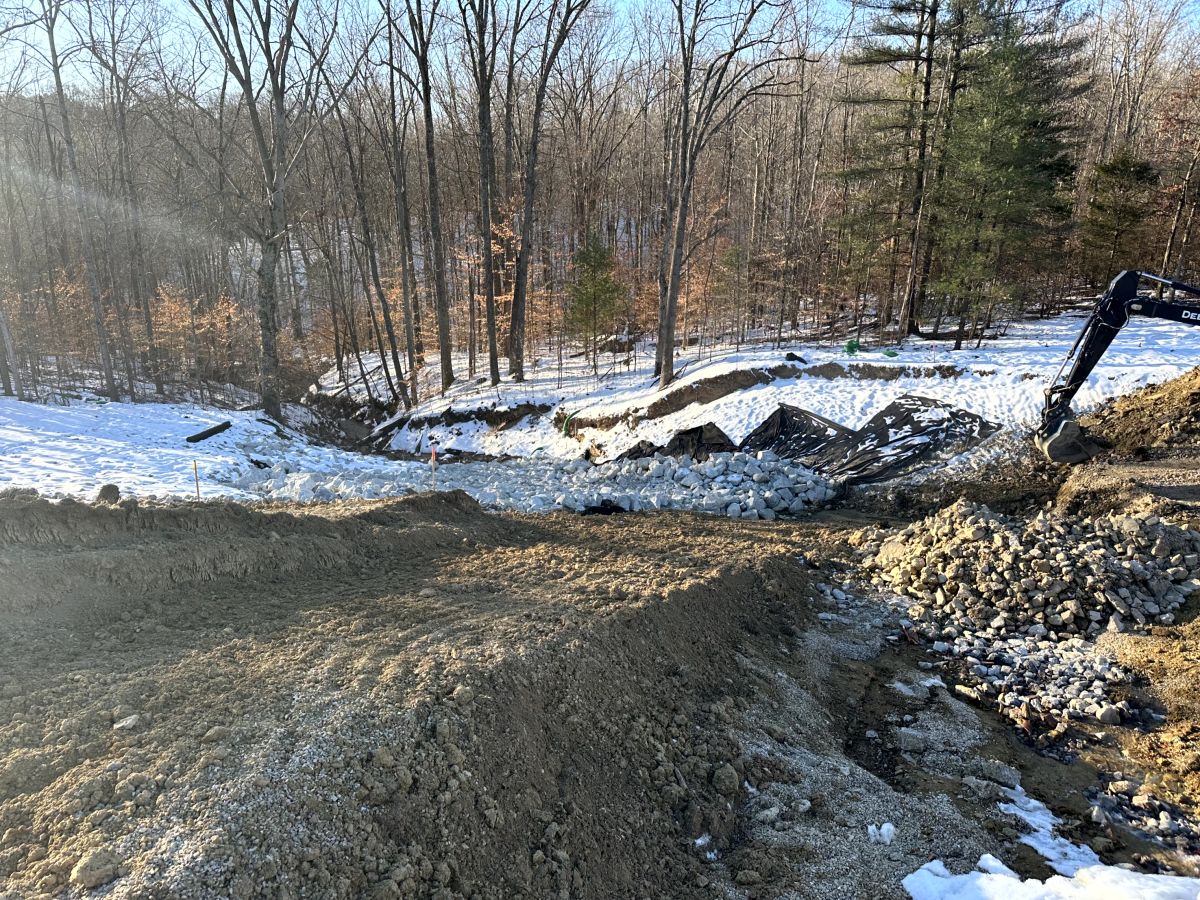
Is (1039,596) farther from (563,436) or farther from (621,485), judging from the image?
(563,436)

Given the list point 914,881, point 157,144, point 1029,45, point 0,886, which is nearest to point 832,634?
point 914,881

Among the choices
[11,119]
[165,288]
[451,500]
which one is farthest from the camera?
[165,288]

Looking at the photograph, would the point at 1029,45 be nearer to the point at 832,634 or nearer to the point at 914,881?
the point at 832,634

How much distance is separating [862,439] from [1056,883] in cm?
1028

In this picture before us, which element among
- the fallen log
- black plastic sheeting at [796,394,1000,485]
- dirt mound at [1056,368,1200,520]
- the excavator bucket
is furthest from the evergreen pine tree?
dirt mound at [1056,368,1200,520]

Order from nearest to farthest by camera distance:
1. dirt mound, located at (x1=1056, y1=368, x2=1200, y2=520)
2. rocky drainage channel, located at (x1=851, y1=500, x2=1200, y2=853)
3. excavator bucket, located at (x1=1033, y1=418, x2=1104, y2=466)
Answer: rocky drainage channel, located at (x1=851, y1=500, x2=1200, y2=853)
dirt mound, located at (x1=1056, y1=368, x2=1200, y2=520)
excavator bucket, located at (x1=1033, y1=418, x2=1104, y2=466)

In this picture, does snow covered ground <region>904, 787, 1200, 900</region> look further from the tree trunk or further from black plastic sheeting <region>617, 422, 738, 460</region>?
the tree trunk

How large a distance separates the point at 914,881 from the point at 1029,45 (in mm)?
22059

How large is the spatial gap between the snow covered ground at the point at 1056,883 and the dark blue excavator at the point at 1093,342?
8.69 metres

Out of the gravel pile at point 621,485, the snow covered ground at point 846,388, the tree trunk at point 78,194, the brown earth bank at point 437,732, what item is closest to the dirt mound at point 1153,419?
the snow covered ground at point 846,388

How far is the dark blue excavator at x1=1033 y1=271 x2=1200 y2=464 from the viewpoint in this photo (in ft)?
31.1

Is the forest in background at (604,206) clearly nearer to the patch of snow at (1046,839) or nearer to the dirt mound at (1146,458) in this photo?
the dirt mound at (1146,458)

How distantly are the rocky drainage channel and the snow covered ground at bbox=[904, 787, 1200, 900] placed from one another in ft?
4.38

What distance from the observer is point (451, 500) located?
28.2 feet
